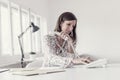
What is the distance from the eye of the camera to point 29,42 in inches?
201

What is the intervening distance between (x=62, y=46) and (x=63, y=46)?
0.4 inches

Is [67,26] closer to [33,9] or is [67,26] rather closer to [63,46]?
[63,46]

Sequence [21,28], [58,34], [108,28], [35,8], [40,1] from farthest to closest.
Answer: [108,28] < [40,1] < [35,8] < [21,28] < [58,34]

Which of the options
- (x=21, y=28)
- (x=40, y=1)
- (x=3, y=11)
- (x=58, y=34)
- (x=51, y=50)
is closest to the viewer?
(x=51, y=50)

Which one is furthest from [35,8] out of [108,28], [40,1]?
[108,28]

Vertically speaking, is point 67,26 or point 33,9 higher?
point 33,9

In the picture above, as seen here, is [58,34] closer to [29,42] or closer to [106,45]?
[29,42]

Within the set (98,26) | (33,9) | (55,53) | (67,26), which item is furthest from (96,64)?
(98,26)

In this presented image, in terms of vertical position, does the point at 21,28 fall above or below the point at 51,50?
above

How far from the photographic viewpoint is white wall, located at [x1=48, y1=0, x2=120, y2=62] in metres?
5.85

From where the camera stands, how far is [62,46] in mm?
2086

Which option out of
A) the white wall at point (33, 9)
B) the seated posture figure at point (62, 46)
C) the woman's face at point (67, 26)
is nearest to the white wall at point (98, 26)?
the white wall at point (33, 9)

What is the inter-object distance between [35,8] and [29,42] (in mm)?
729

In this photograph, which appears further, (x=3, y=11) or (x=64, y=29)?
(x=3, y=11)
